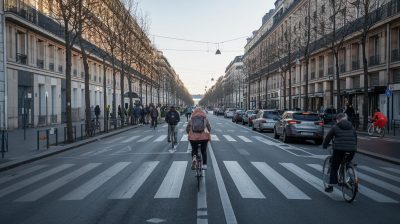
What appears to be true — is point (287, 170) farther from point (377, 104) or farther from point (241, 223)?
point (377, 104)

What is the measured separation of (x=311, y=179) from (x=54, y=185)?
5.83m

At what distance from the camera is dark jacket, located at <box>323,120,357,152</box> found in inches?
321

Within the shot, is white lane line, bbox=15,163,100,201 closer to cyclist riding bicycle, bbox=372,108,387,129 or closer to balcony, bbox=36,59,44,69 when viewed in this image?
cyclist riding bicycle, bbox=372,108,387,129

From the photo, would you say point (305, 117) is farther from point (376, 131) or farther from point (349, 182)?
point (349, 182)

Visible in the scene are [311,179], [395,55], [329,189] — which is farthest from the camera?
[395,55]

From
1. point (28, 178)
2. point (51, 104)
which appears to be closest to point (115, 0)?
point (51, 104)

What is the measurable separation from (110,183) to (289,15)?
5434 cm

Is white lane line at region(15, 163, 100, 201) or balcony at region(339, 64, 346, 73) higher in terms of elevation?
balcony at region(339, 64, 346, 73)

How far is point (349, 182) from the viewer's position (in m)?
8.04

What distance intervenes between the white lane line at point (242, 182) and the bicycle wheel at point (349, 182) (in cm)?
151

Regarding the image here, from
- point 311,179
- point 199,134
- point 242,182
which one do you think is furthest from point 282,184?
point 199,134

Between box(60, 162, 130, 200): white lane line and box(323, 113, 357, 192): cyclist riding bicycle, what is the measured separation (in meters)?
4.71

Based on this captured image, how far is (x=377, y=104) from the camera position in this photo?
3678 cm

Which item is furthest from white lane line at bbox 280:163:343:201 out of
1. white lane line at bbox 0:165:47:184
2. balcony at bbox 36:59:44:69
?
balcony at bbox 36:59:44:69
